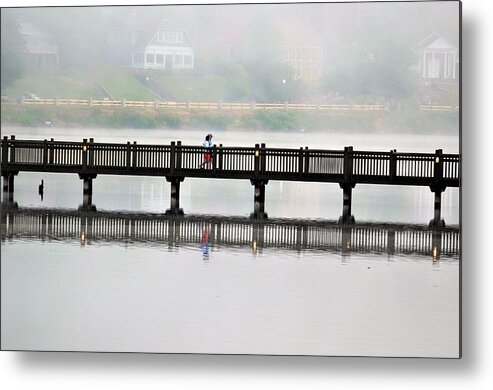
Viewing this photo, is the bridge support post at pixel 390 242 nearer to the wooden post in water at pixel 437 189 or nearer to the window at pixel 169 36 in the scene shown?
the wooden post in water at pixel 437 189

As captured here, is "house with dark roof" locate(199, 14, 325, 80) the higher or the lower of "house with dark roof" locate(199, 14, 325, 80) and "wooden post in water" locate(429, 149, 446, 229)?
the higher

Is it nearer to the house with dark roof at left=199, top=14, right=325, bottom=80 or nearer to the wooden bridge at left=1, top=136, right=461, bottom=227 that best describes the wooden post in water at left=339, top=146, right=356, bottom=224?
the wooden bridge at left=1, top=136, right=461, bottom=227

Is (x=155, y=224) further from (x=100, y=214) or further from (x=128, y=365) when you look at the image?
(x=128, y=365)

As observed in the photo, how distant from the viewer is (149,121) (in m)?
13.5

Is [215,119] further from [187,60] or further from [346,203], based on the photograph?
[346,203]

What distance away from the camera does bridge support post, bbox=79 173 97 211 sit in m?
15.6

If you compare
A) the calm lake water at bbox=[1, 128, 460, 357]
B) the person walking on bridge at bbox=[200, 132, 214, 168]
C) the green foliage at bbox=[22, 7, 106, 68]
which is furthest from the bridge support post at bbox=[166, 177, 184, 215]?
the green foliage at bbox=[22, 7, 106, 68]

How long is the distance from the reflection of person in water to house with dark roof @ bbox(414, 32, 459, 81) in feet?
9.30

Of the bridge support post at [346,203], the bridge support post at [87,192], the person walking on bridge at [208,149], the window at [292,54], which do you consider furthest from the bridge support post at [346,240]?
the bridge support post at [87,192]

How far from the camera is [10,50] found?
11.8 metres

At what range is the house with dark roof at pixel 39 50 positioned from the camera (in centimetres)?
1180

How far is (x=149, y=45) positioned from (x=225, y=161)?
5039 millimetres

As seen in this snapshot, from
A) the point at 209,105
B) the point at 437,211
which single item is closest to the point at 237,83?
the point at 209,105

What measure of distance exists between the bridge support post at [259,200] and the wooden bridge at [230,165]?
0.5 inches
